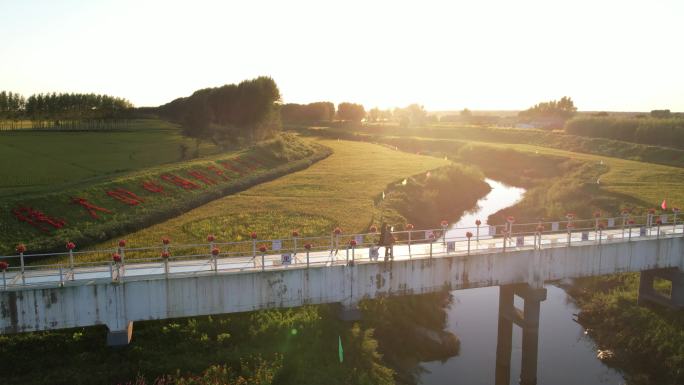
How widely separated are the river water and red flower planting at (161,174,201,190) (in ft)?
94.6

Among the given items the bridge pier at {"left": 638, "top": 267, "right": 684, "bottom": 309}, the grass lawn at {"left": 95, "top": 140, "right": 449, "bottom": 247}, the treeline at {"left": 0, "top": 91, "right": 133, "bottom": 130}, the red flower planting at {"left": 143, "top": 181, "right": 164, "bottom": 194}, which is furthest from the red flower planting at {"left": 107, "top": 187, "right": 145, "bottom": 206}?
the treeline at {"left": 0, "top": 91, "right": 133, "bottom": 130}

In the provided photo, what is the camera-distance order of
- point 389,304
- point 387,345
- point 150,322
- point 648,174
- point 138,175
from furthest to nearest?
point 648,174
point 138,175
point 389,304
point 387,345
point 150,322

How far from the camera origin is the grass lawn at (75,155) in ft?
155

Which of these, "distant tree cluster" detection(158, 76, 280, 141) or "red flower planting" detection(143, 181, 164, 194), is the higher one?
"distant tree cluster" detection(158, 76, 280, 141)

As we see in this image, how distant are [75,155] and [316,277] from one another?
5352 cm

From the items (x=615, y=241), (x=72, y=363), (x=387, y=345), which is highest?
(x=615, y=241)

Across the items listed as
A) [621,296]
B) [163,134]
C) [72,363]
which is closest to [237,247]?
[72,363]

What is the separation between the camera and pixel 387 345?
26.8 metres

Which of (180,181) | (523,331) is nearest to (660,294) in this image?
(523,331)

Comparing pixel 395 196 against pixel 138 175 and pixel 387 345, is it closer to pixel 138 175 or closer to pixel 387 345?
pixel 138 175

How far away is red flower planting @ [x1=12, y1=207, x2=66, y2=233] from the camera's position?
34156 mm

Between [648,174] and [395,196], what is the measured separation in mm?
35712

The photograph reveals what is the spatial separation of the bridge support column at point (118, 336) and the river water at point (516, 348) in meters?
14.3

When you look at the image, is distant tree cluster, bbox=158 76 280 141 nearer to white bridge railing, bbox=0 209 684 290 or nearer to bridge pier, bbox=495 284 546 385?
white bridge railing, bbox=0 209 684 290
